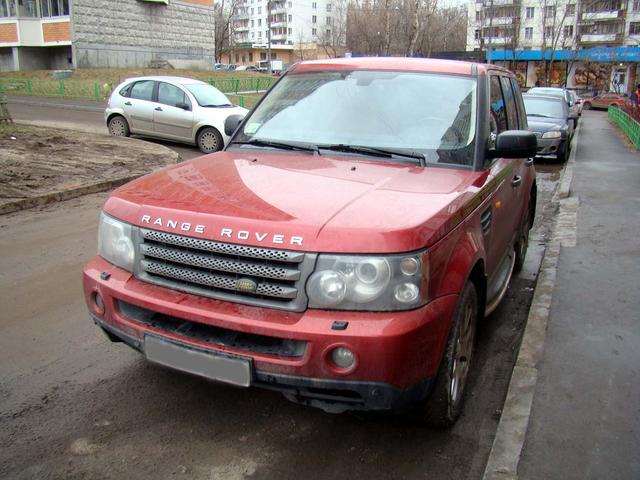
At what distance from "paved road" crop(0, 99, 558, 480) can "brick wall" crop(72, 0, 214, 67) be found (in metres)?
36.4

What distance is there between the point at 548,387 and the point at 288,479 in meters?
1.77

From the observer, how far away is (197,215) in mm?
2795

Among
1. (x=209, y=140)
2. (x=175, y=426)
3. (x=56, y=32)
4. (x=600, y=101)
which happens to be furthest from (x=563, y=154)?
(x=600, y=101)

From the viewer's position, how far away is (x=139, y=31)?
39812 mm

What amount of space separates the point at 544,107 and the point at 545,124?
211cm

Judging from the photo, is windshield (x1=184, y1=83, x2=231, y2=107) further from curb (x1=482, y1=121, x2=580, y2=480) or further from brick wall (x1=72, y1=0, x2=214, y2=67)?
brick wall (x1=72, y1=0, x2=214, y2=67)

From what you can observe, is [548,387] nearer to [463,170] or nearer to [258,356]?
[463,170]

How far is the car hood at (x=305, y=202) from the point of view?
2.60 metres

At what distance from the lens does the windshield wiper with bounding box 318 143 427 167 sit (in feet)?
12.1

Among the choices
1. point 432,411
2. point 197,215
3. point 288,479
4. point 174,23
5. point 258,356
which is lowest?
point 288,479

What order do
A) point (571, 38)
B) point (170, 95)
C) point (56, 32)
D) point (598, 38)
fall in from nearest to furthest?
1. point (170, 95)
2. point (56, 32)
3. point (571, 38)
4. point (598, 38)

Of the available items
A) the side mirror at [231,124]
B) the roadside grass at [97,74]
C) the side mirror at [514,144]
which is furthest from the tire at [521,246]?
the roadside grass at [97,74]

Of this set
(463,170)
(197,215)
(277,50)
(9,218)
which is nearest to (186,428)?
(197,215)

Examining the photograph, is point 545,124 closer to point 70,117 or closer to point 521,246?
point 521,246
